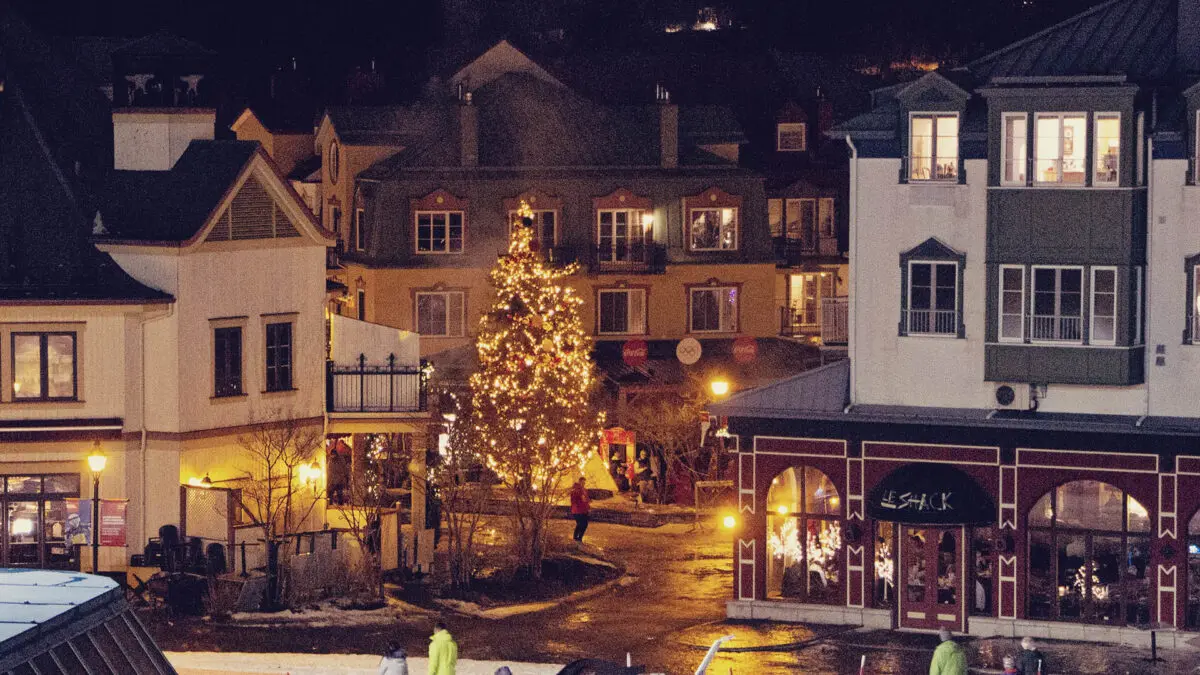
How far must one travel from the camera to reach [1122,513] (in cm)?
4397

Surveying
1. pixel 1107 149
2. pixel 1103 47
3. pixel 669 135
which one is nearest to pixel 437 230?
pixel 669 135

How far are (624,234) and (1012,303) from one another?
3061 centimetres

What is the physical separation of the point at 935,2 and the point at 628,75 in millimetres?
30595

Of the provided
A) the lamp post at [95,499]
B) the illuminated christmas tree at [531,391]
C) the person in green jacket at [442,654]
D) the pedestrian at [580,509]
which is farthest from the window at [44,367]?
the person in green jacket at [442,654]

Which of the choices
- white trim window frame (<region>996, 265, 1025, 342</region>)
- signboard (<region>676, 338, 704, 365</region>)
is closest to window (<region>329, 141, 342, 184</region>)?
signboard (<region>676, 338, 704, 365</region>)

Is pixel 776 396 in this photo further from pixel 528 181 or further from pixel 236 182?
pixel 528 181

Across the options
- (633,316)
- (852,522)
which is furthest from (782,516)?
(633,316)

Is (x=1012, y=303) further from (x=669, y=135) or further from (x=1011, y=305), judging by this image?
(x=669, y=135)

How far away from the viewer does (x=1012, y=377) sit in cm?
4462

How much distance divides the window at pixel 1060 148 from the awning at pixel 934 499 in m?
5.66

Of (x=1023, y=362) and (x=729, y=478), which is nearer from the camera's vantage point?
(x=1023, y=362)

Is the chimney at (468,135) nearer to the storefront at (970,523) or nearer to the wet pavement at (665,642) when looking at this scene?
the wet pavement at (665,642)

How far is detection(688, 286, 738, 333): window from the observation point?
7475 cm

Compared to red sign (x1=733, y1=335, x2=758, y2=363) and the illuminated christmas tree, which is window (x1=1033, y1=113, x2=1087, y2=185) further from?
red sign (x1=733, y1=335, x2=758, y2=363)
